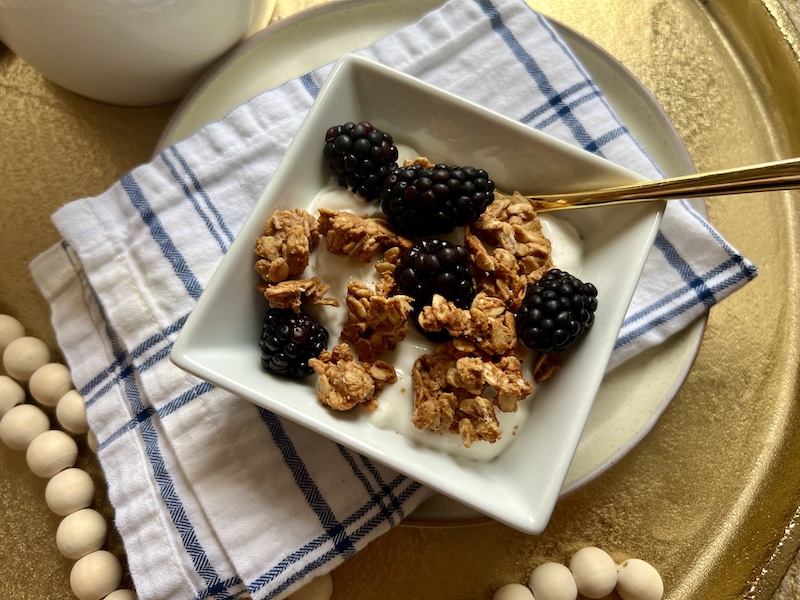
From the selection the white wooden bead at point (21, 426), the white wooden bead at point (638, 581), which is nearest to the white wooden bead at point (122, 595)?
the white wooden bead at point (21, 426)

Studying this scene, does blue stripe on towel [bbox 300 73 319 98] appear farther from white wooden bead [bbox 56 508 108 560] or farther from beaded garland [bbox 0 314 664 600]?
white wooden bead [bbox 56 508 108 560]

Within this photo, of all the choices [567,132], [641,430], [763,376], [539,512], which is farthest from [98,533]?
[763,376]

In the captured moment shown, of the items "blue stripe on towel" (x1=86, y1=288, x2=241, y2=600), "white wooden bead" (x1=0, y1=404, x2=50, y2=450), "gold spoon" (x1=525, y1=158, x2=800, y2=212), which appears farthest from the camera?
"white wooden bead" (x1=0, y1=404, x2=50, y2=450)

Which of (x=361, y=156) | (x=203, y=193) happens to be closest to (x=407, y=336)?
(x=361, y=156)

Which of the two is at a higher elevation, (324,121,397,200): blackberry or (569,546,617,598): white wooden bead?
(324,121,397,200): blackberry

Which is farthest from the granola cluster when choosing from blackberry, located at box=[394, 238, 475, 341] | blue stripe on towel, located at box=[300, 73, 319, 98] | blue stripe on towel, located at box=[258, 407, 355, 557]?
blue stripe on towel, located at box=[300, 73, 319, 98]

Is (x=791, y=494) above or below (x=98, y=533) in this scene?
above

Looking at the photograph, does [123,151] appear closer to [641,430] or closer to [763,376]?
[641,430]

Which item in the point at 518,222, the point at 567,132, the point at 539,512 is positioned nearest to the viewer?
the point at 539,512
